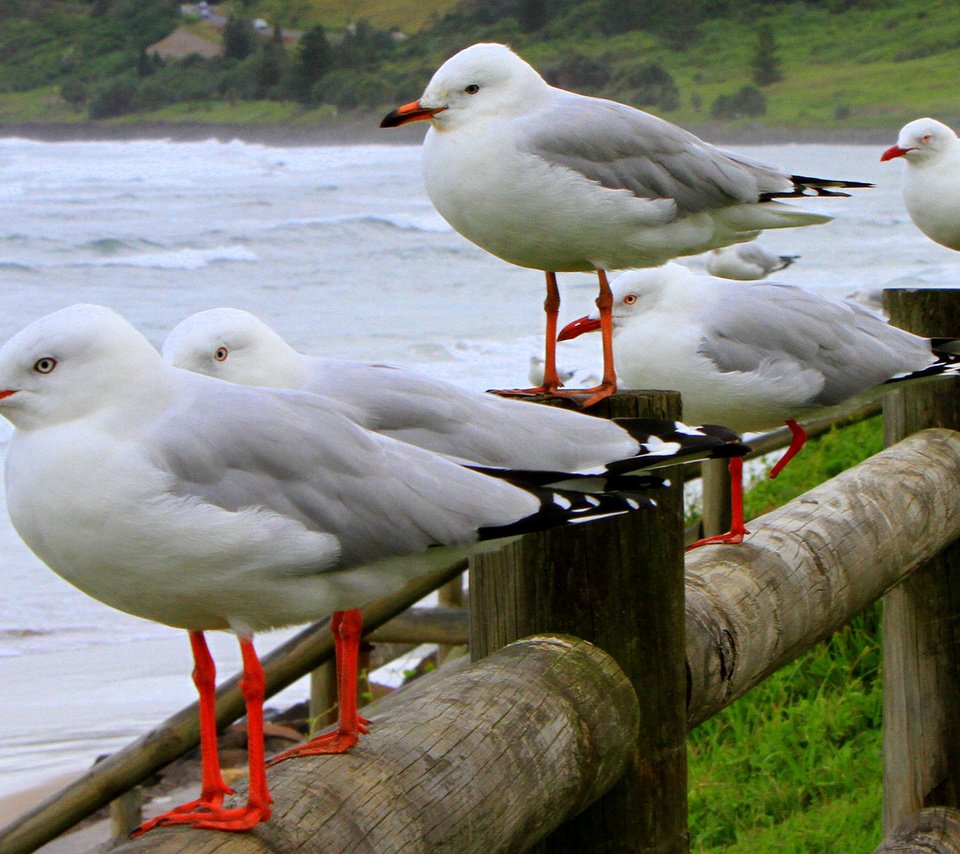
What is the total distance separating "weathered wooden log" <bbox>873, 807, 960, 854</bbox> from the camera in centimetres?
236

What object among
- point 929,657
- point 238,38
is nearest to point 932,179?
point 929,657

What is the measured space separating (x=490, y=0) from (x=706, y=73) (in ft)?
8.21

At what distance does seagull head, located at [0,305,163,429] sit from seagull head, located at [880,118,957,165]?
13.1 ft

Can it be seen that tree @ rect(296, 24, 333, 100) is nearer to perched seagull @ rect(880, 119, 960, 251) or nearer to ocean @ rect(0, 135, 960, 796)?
ocean @ rect(0, 135, 960, 796)

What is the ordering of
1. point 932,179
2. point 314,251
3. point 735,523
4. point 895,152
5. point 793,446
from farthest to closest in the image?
point 314,251
point 895,152
point 932,179
point 793,446
point 735,523

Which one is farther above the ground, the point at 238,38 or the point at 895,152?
the point at 238,38

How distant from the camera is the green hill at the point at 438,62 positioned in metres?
14.7

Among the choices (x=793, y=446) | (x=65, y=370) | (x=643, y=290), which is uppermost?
(x=65, y=370)

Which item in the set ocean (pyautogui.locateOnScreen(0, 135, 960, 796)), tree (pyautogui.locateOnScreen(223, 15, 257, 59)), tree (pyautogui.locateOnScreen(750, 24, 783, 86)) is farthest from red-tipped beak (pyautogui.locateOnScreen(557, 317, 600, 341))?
tree (pyautogui.locateOnScreen(750, 24, 783, 86))

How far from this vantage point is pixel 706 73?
15719mm

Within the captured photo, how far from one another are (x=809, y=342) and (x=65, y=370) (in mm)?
1692

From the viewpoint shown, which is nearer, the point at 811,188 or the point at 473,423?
the point at 473,423

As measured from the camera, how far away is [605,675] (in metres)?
1.49

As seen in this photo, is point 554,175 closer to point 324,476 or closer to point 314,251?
point 324,476
